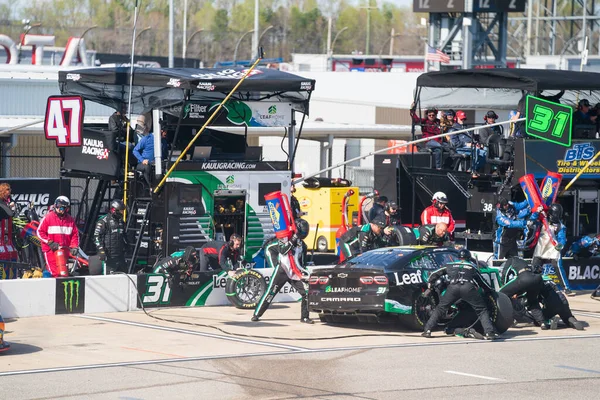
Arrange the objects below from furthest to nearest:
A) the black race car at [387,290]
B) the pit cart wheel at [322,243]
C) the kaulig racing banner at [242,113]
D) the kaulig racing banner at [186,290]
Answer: the pit cart wheel at [322,243], the kaulig racing banner at [242,113], the kaulig racing banner at [186,290], the black race car at [387,290]

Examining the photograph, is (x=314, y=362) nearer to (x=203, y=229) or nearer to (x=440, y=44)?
(x=203, y=229)

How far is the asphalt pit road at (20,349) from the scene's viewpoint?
534 inches

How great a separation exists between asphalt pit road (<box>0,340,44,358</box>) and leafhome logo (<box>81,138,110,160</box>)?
22.7 ft

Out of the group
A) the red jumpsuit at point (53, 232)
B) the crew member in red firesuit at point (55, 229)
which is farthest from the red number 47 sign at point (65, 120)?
the red jumpsuit at point (53, 232)

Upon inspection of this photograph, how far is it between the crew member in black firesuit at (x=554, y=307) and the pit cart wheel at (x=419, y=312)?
71.2 inches

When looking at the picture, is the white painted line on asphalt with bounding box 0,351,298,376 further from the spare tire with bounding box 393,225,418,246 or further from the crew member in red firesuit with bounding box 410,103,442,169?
the crew member in red firesuit with bounding box 410,103,442,169

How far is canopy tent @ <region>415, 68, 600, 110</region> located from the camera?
22.8 m

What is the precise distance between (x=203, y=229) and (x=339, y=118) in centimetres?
3307

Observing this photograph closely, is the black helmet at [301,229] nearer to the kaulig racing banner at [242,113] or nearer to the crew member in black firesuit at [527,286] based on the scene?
the crew member in black firesuit at [527,286]

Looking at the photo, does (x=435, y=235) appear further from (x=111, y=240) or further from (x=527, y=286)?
(x=111, y=240)

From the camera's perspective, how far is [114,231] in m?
19.3

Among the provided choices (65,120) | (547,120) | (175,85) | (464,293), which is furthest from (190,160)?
(464,293)

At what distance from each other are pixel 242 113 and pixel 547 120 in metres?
5.91

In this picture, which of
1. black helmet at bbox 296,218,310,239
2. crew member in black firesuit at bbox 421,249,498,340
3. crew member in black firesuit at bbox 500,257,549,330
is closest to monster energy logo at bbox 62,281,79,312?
black helmet at bbox 296,218,310,239
